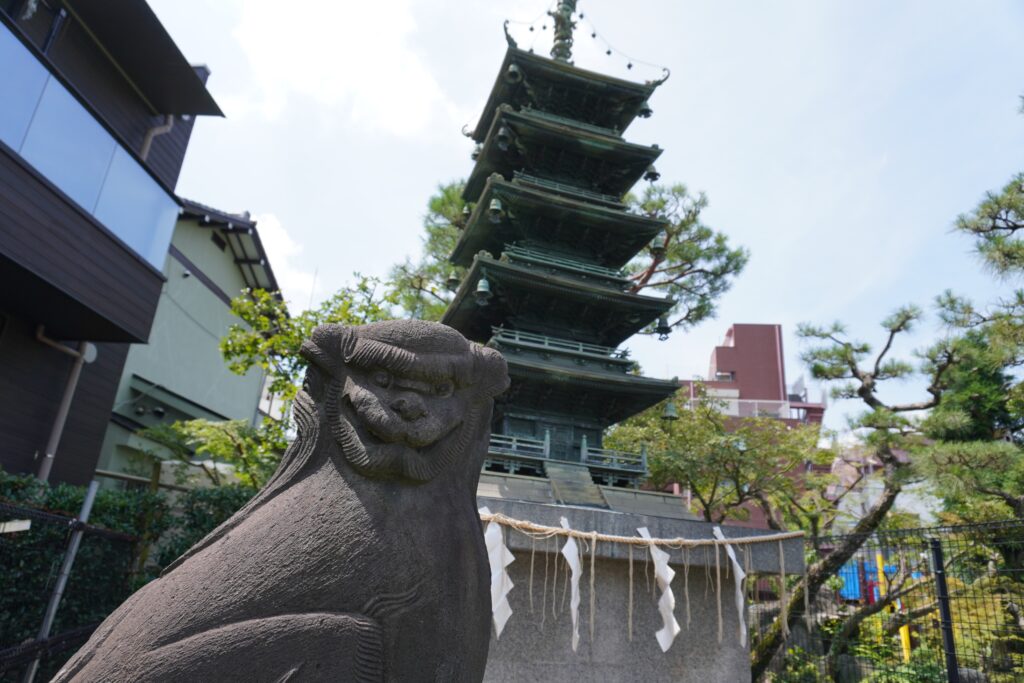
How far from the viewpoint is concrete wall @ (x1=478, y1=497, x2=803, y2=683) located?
5.85m

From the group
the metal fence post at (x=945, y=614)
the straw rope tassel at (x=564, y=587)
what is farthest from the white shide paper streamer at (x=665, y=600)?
the metal fence post at (x=945, y=614)

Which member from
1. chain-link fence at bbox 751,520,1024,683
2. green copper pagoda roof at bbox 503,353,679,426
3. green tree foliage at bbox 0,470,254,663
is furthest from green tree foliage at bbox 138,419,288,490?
chain-link fence at bbox 751,520,1024,683

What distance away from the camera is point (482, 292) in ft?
31.5

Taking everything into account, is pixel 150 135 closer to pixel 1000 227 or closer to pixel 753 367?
pixel 1000 227

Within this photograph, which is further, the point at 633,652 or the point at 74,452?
the point at 74,452

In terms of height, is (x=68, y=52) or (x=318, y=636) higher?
(x=68, y=52)

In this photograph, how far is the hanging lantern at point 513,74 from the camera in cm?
1188

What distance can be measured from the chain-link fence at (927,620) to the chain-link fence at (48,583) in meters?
8.13

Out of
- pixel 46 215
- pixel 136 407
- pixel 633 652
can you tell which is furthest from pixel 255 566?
pixel 136 407

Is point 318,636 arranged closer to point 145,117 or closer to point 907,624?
point 145,117

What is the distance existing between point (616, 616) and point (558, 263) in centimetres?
621

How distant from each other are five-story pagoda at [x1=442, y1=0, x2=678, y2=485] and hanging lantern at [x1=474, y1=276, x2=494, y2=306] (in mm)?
18

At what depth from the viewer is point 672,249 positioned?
1658 cm

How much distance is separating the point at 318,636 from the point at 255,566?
0.31 m
